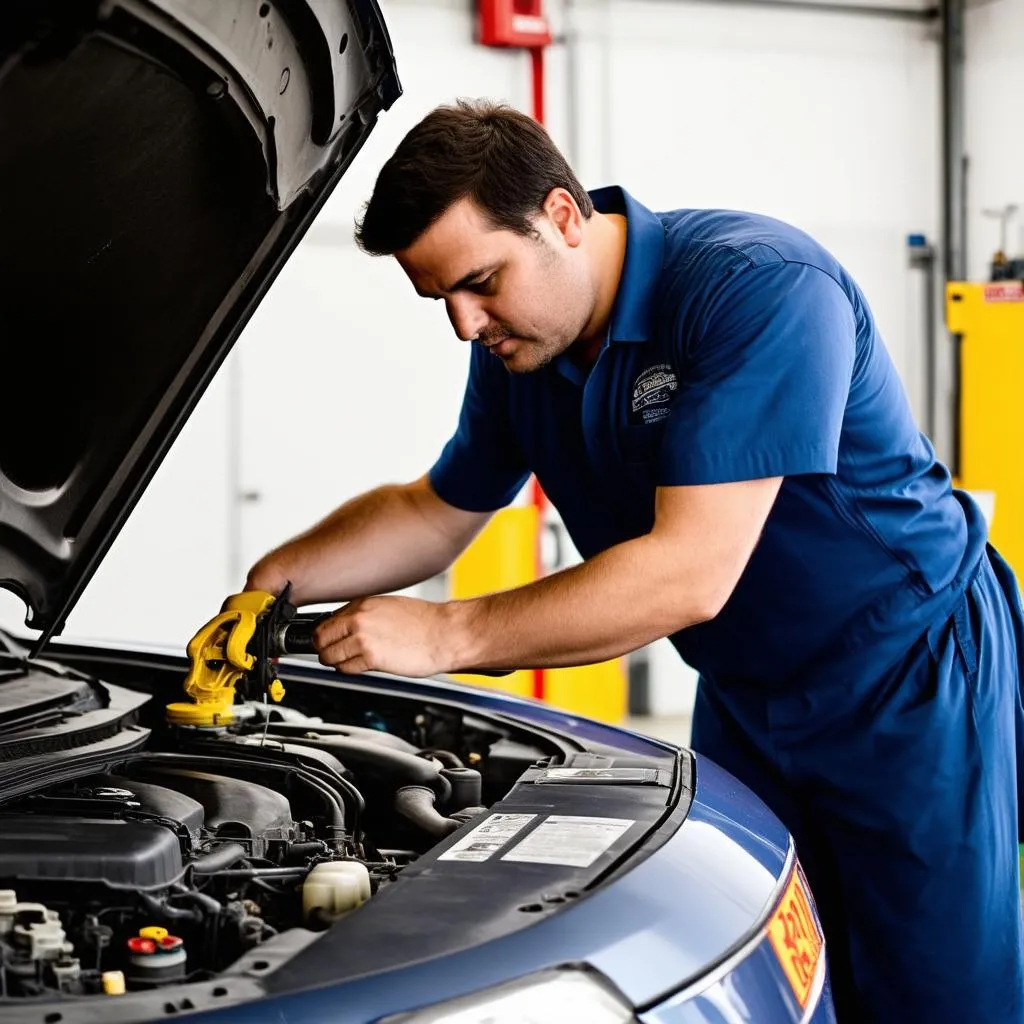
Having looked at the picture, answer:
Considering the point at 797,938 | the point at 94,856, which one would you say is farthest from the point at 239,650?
the point at 797,938

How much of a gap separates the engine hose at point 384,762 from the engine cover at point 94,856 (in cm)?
51

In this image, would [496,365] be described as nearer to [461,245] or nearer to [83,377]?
[461,245]

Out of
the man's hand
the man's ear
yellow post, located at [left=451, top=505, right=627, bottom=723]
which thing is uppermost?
the man's ear

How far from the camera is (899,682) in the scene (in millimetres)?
2080

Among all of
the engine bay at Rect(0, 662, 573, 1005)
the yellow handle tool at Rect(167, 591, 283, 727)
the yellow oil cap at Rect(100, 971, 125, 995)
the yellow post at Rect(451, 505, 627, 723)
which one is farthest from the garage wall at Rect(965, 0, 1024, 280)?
the yellow oil cap at Rect(100, 971, 125, 995)

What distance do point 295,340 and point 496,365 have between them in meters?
3.45

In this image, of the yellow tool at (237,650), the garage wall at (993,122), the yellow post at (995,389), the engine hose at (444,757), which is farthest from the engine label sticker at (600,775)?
the garage wall at (993,122)

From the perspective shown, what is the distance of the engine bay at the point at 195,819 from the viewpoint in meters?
1.30

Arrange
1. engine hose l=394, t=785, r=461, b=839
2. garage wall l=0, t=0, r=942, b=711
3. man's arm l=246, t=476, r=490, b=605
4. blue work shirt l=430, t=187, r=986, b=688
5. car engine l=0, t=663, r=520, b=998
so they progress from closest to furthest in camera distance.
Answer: car engine l=0, t=663, r=520, b=998, engine hose l=394, t=785, r=461, b=839, blue work shirt l=430, t=187, r=986, b=688, man's arm l=246, t=476, r=490, b=605, garage wall l=0, t=0, r=942, b=711

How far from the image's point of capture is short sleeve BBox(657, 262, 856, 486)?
70.4 inches

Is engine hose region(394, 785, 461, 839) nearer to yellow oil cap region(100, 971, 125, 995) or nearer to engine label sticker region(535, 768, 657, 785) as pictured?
engine label sticker region(535, 768, 657, 785)

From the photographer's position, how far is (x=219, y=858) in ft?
4.91

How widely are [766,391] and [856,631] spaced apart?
1.48 feet

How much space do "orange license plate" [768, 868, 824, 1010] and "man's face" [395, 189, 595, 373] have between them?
0.79 m
